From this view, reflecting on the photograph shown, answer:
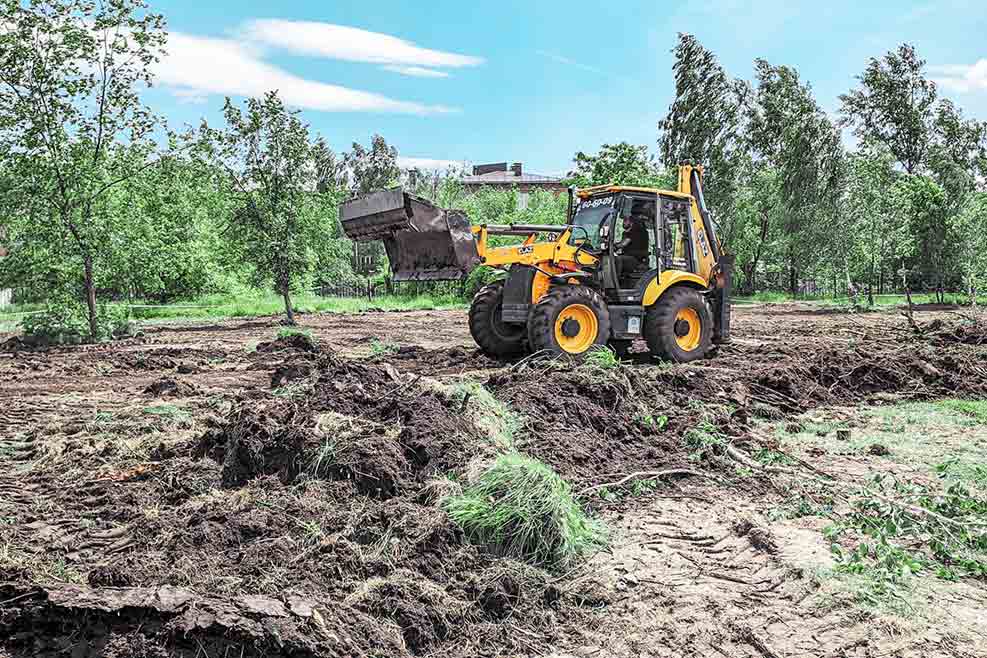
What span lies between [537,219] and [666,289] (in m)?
24.0

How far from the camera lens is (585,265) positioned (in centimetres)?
1186

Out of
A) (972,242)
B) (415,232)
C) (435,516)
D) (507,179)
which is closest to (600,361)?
(415,232)

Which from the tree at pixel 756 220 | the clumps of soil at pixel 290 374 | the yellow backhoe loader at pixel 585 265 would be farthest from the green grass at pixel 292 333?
the tree at pixel 756 220

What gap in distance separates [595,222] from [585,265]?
67 centimetres

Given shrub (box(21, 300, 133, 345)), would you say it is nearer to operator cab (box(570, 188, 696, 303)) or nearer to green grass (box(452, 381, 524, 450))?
operator cab (box(570, 188, 696, 303))

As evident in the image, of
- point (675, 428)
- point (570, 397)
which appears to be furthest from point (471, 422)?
point (675, 428)

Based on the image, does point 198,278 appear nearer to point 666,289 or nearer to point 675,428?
point 666,289

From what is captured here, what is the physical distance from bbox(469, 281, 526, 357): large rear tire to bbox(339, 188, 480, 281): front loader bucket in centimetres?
71

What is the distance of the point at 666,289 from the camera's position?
1228 centimetres

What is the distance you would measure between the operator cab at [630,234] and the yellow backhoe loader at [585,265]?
0.02 metres

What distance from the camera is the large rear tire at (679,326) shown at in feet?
39.5

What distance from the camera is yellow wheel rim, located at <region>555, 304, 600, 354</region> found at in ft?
37.3

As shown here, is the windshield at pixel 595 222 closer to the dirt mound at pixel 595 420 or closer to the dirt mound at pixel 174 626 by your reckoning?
the dirt mound at pixel 595 420

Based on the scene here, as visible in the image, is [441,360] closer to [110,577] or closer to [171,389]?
[171,389]
